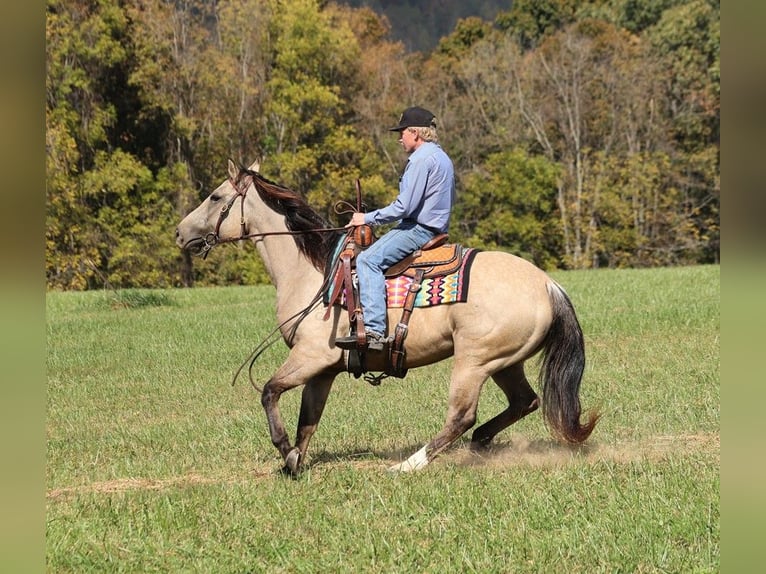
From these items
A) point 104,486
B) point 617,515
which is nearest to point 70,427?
point 104,486

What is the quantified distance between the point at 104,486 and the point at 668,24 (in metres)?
43.4

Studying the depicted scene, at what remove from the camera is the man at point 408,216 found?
7.21m

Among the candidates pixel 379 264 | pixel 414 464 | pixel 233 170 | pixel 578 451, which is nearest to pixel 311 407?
pixel 414 464

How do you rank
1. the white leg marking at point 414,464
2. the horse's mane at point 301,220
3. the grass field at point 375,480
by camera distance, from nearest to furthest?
the grass field at point 375,480 → the white leg marking at point 414,464 → the horse's mane at point 301,220

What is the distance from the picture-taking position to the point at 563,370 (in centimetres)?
741

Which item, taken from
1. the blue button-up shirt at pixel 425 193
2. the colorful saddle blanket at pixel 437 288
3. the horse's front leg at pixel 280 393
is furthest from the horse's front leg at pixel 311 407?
the blue button-up shirt at pixel 425 193

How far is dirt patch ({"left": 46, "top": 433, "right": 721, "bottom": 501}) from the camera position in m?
7.35

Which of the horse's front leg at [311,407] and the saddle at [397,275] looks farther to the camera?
the horse's front leg at [311,407]

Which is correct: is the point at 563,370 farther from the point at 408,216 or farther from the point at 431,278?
the point at 408,216

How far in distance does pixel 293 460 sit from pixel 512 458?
6.12 ft

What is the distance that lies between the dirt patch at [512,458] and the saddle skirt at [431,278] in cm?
138

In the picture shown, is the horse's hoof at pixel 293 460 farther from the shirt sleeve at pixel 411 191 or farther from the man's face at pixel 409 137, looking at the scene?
the man's face at pixel 409 137

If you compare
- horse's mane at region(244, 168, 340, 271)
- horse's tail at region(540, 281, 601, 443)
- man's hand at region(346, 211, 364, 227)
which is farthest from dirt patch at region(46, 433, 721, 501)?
man's hand at region(346, 211, 364, 227)

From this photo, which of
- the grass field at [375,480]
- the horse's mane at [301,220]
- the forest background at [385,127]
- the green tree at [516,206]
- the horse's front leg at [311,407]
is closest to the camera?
the grass field at [375,480]
